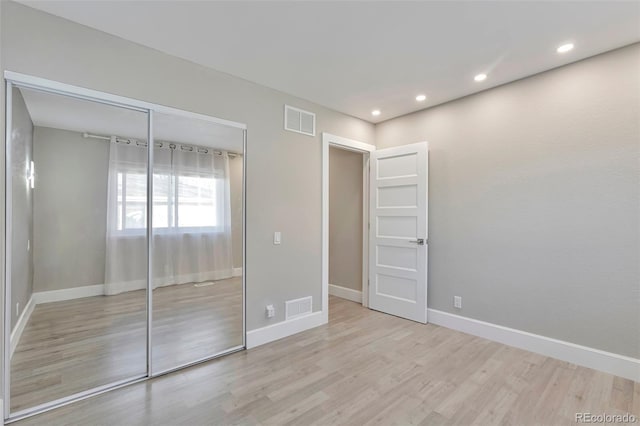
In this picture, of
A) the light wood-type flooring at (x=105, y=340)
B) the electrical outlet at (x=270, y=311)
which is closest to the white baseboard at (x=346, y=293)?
the electrical outlet at (x=270, y=311)

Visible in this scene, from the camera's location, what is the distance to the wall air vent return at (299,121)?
3.38 metres

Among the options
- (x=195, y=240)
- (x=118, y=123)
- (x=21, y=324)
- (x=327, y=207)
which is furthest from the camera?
(x=327, y=207)

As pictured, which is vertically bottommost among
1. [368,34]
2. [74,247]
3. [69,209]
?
[74,247]

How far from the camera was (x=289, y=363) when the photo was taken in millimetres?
2693

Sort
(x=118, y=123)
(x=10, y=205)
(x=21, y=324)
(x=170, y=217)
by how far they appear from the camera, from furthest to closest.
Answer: (x=170, y=217)
(x=118, y=123)
(x=21, y=324)
(x=10, y=205)

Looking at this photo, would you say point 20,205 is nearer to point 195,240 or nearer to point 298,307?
point 195,240

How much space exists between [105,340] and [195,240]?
3.57 ft

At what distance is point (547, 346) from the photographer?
284 cm

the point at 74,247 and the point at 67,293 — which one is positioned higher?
the point at 74,247

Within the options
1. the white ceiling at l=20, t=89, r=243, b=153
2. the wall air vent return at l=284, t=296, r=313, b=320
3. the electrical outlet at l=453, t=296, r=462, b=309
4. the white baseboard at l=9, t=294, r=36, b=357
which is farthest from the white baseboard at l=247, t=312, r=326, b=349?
the white ceiling at l=20, t=89, r=243, b=153

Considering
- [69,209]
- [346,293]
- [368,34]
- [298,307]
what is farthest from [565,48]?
[69,209]

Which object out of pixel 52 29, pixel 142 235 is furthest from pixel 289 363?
pixel 52 29

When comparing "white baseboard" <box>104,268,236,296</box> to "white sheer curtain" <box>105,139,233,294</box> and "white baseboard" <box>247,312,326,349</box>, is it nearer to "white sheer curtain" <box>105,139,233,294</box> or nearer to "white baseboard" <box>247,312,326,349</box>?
"white sheer curtain" <box>105,139,233,294</box>

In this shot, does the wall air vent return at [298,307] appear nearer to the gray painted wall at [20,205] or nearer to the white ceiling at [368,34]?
the gray painted wall at [20,205]
